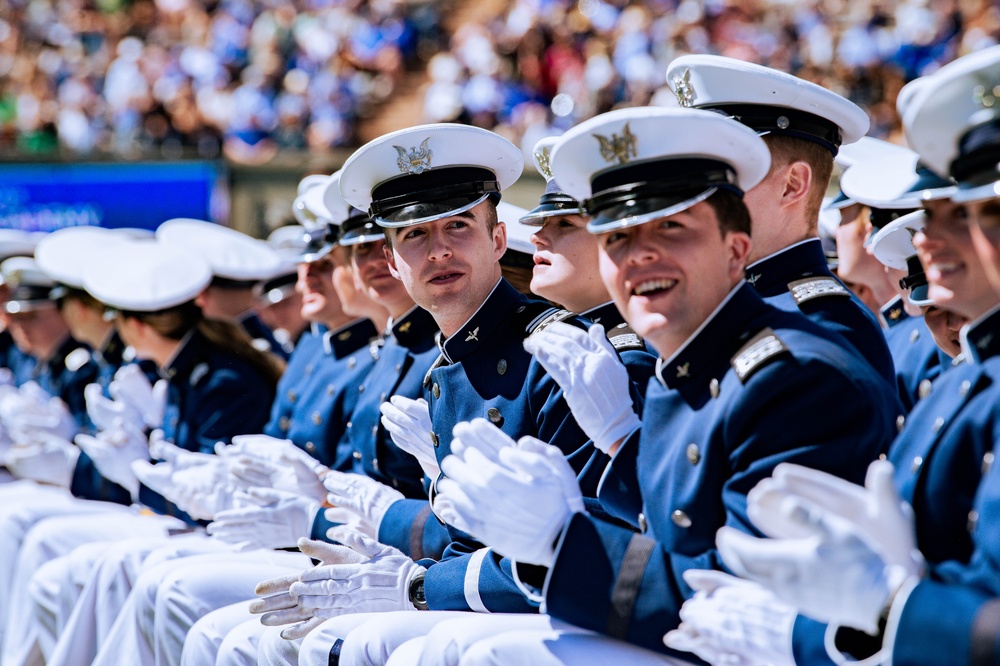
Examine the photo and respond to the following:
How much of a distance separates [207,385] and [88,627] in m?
1.28

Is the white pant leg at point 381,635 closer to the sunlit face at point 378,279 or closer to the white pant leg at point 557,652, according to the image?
the white pant leg at point 557,652

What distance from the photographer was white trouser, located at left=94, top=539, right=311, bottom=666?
4.50 m

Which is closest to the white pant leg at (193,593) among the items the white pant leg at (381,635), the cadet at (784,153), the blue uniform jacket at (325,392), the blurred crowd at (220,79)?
the blue uniform jacket at (325,392)

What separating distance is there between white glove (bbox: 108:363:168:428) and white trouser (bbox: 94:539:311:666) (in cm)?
181

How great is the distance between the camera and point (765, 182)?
3.52 metres

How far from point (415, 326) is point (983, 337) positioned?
2.56 meters

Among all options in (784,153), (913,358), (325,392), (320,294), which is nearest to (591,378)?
(784,153)

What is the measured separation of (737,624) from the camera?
2.41 metres

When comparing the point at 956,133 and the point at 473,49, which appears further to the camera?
the point at 473,49

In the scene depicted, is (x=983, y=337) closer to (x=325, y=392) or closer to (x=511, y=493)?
(x=511, y=493)

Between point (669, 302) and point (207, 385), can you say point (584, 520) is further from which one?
point (207, 385)

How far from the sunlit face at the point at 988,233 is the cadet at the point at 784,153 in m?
1.08

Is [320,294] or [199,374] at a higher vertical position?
[320,294]

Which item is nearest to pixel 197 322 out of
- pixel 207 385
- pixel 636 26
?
pixel 207 385
